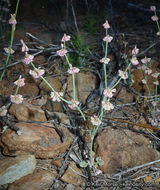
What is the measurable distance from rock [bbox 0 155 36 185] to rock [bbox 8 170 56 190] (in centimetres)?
3

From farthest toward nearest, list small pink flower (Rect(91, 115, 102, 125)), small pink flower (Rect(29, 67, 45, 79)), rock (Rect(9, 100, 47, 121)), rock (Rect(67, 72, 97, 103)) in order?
rock (Rect(67, 72, 97, 103))
rock (Rect(9, 100, 47, 121))
small pink flower (Rect(91, 115, 102, 125))
small pink flower (Rect(29, 67, 45, 79))

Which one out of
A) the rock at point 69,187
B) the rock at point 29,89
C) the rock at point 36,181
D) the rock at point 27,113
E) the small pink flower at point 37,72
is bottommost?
the rock at point 69,187

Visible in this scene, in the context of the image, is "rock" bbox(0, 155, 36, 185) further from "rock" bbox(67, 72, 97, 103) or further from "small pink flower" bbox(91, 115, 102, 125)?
"rock" bbox(67, 72, 97, 103)

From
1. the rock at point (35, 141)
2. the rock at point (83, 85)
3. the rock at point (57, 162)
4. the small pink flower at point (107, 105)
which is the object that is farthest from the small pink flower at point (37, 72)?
the rock at point (83, 85)

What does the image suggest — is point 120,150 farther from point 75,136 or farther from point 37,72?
point 37,72

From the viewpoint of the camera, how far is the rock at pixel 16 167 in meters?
1.12

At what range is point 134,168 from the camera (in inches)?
49.3

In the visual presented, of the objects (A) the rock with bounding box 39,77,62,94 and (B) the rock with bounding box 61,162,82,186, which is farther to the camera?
(A) the rock with bounding box 39,77,62,94

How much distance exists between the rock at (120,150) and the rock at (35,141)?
0.88ft

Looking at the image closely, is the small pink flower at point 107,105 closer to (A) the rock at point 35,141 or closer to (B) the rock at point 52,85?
(A) the rock at point 35,141

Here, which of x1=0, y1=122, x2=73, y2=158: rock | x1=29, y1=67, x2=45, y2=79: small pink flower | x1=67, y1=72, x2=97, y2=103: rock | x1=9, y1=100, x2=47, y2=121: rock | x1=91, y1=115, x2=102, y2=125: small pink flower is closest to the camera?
x1=29, y1=67, x2=45, y2=79: small pink flower

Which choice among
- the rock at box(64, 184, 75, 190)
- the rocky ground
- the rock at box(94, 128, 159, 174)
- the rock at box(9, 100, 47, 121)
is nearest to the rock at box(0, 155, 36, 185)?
the rocky ground

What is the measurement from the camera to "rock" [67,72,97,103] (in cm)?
186

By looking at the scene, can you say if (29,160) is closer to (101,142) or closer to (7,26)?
(101,142)
